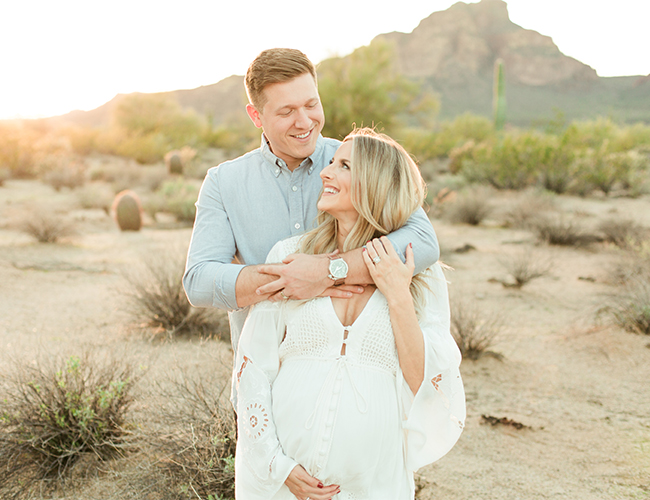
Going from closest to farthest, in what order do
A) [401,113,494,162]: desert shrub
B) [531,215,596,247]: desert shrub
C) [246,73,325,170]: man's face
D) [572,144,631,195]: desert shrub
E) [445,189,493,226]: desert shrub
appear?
[246,73,325,170]: man's face → [531,215,596,247]: desert shrub → [445,189,493,226]: desert shrub → [572,144,631,195]: desert shrub → [401,113,494,162]: desert shrub

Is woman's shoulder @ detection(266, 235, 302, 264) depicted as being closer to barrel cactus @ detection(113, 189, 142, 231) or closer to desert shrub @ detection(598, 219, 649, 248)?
desert shrub @ detection(598, 219, 649, 248)

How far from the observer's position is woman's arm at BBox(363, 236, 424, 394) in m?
2.07

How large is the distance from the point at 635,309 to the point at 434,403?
15.8 ft

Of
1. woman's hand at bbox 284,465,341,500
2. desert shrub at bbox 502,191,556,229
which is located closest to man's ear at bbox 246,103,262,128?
woman's hand at bbox 284,465,341,500

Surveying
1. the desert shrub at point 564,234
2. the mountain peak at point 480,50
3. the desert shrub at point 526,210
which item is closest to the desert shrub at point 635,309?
the desert shrub at point 564,234

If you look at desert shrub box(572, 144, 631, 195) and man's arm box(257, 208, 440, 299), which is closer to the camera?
man's arm box(257, 208, 440, 299)

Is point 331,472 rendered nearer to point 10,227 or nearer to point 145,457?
point 145,457

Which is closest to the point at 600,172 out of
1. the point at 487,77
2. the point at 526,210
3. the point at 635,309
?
the point at 526,210

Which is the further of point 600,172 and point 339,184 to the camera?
point 600,172

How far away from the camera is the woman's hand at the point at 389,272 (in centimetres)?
208

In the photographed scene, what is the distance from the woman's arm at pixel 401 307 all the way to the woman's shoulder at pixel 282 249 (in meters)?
0.40

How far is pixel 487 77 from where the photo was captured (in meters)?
81.4

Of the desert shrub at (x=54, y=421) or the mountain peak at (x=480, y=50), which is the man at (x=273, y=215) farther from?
the mountain peak at (x=480, y=50)

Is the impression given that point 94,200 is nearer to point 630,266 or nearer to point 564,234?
A: point 564,234
